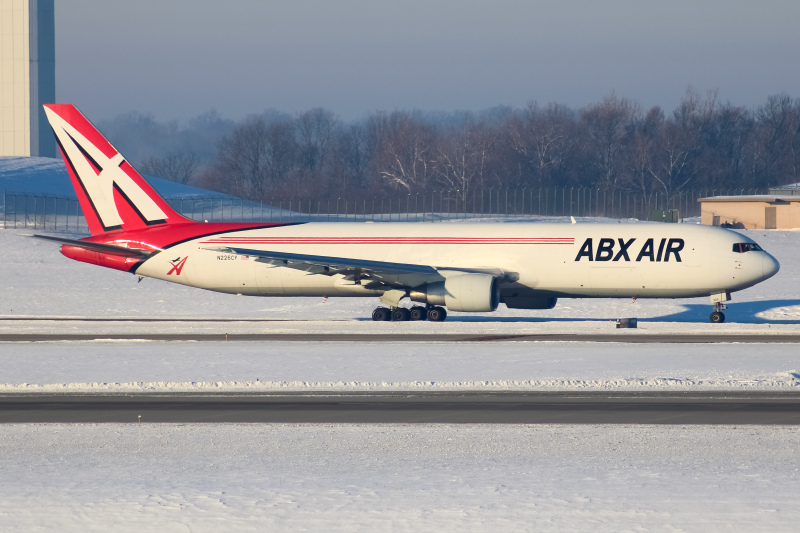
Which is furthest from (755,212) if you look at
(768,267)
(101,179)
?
(101,179)

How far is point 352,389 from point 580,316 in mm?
21962

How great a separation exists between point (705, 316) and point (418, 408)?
1038 inches

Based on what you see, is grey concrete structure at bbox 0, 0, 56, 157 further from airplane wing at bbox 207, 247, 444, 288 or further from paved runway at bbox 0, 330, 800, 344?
paved runway at bbox 0, 330, 800, 344

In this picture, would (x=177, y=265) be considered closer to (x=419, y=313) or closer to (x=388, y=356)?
(x=419, y=313)

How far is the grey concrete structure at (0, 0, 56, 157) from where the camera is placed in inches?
4756

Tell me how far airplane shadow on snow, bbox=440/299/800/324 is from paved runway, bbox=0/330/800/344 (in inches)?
281

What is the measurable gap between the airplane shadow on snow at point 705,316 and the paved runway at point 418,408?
58.9 ft

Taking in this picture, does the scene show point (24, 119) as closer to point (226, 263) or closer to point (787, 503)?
point (226, 263)

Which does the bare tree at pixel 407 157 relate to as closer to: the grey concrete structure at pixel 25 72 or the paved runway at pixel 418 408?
the grey concrete structure at pixel 25 72

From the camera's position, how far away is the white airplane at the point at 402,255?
37.0 m

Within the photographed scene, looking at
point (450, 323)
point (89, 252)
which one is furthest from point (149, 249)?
point (450, 323)

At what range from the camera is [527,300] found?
38.9 metres

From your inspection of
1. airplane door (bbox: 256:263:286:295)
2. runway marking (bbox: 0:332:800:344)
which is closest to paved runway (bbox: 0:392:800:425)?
runway marking (bbox: 0:332:800:344)

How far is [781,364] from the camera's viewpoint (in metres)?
25.8
